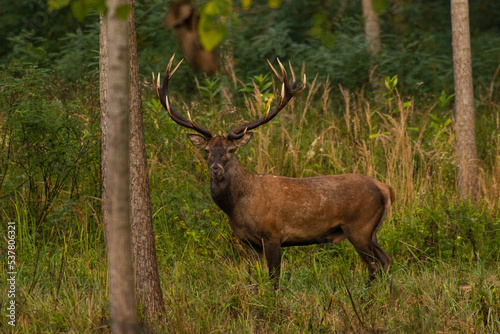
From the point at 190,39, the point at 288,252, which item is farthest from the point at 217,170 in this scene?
the point at 190,39

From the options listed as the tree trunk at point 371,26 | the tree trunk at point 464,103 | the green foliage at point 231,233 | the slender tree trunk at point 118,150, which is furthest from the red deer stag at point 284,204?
the tree trunk at point 371,26

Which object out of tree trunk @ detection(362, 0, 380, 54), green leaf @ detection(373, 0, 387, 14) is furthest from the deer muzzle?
tree trunk @ detection(362, 0, 380, 54)

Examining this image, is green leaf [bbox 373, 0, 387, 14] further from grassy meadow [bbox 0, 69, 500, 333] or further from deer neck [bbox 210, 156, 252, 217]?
deer neck [bbox 210, 156, 252, 217]

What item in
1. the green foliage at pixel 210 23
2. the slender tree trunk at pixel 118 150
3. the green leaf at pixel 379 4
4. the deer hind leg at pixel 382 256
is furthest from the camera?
the deer hind leg at pixel 382 256

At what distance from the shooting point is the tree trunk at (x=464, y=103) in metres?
8.00

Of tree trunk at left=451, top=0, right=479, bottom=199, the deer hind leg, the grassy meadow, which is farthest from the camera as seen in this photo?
tree trunk at left=451, top=0, right=479, bottom=199

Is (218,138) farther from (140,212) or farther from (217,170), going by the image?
(140,212)

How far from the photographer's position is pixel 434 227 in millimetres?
7141

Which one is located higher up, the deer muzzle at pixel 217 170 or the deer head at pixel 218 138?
the deer head at pixel 218 138

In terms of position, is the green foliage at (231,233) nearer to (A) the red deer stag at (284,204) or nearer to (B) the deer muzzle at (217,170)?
(A) the red deer stag at (284,204)

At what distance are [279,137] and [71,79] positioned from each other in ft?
15.8

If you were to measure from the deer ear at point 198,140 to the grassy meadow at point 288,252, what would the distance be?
84 cm

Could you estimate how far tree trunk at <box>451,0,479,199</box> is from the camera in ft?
26.2

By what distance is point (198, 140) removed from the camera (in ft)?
22.2
